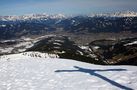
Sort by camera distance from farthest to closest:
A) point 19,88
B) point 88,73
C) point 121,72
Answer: point 88,73 < point 121,72 < point 19,88

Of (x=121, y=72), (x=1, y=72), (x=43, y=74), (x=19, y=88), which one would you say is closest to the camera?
(x=19, y=88)

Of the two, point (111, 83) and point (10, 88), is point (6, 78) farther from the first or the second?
point (111, 83)

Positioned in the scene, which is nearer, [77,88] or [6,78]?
[77,88]

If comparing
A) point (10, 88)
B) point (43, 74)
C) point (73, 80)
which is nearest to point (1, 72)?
point (43, 74)

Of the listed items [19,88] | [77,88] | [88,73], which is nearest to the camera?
[77,88]

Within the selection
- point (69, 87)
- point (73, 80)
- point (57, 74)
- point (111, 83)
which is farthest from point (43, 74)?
point (111, 83)

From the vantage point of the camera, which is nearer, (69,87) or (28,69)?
(69,87)

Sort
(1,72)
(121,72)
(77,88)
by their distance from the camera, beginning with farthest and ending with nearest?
(1,72), (121,72), (77,88)

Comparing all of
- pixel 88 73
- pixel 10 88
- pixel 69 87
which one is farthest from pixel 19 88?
pixel 88 73

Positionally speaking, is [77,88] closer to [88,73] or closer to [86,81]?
[86,81]
